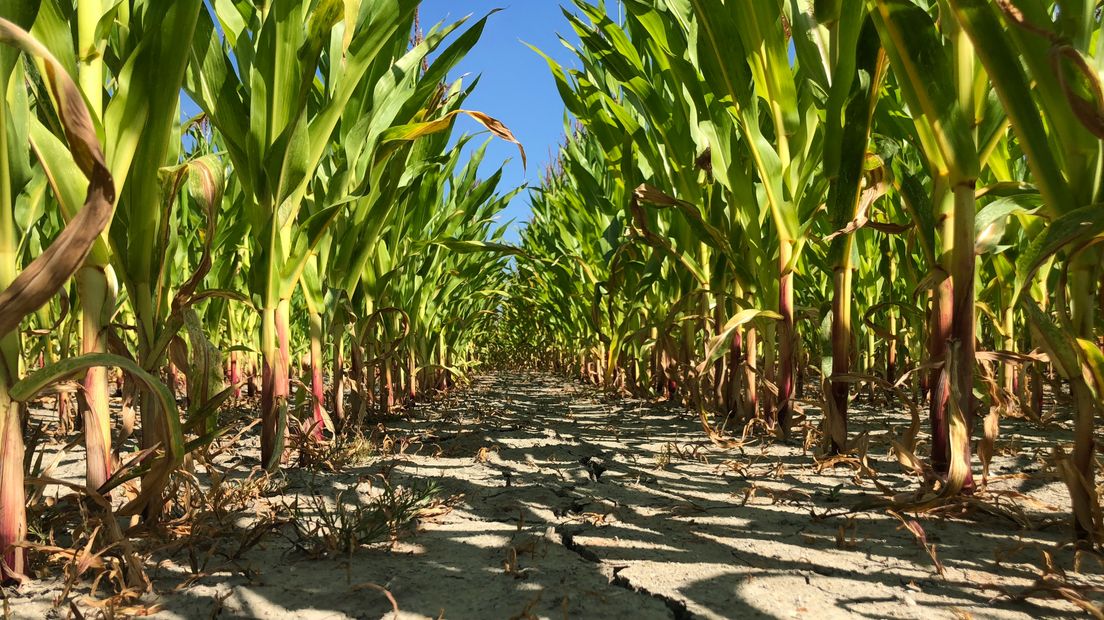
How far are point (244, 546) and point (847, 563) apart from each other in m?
0.78

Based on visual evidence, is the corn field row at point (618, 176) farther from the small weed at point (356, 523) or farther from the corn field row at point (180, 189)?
the small weed at point (356, 523)

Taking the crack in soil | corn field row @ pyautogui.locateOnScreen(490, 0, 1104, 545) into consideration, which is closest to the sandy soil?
the crack in soil

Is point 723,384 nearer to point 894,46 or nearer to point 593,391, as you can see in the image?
point 894,46

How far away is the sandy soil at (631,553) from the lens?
74 centimetres

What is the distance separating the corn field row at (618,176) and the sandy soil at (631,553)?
0.33 feet

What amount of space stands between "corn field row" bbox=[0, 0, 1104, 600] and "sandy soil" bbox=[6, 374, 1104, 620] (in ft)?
0.33

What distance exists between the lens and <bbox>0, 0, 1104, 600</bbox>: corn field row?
74 centimetres

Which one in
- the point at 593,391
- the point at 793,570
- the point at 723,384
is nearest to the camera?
the point at 793,570

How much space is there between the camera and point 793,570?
2.71ft

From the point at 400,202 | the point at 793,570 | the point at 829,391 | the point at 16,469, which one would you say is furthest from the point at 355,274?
the point at 793,570

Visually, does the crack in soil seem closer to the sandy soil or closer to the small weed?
the sandy soil

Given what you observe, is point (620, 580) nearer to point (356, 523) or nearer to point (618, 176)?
point (356, 523)

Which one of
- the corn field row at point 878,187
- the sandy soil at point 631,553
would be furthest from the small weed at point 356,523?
the corn field row at point 878,187

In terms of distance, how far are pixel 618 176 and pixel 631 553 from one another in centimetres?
161
